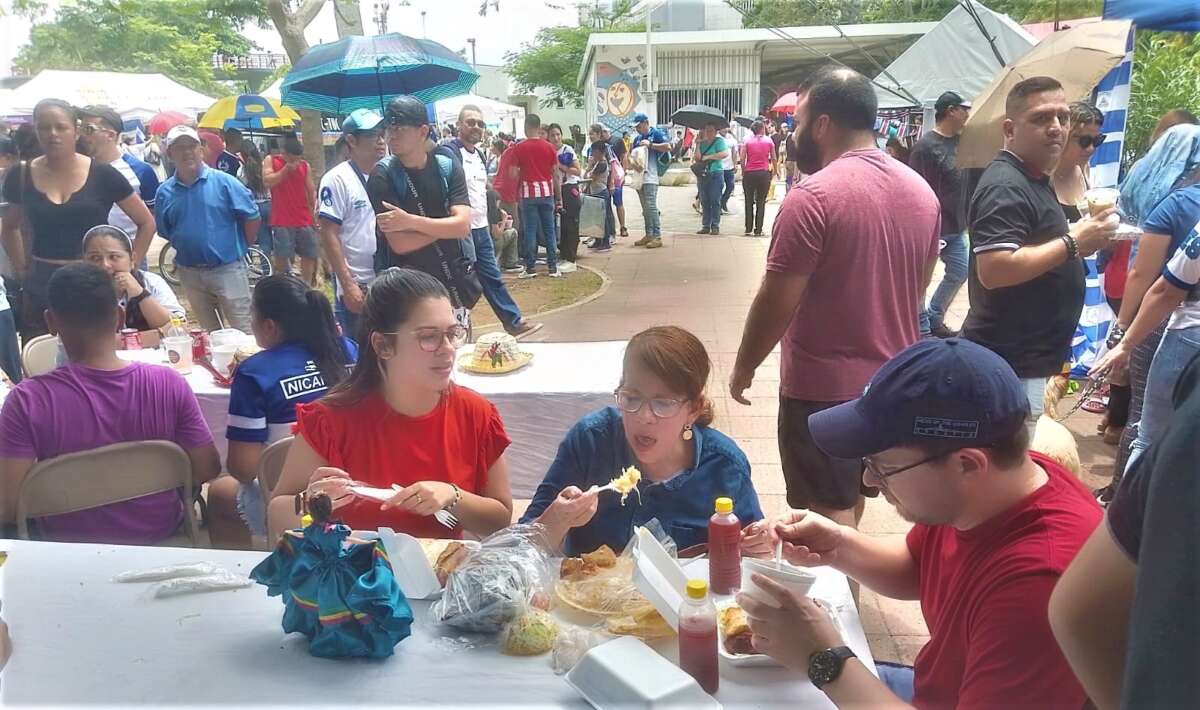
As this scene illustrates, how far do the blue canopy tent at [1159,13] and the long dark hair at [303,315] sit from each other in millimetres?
4732

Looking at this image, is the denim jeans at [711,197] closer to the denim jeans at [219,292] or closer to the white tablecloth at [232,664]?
the denim jeans at [219,292]

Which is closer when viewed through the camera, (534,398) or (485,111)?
(534,398)

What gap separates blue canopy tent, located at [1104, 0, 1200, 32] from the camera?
4.18m

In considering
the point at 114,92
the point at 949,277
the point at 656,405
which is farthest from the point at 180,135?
the point at 114,92

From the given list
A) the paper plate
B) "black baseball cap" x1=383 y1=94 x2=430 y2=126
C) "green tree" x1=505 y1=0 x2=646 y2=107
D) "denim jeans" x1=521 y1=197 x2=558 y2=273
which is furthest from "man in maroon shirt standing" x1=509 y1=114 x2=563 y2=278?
"green tree" x1=505 y1=0 x2=646 y2=107

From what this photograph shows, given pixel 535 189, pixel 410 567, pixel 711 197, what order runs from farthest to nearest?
pixel 711 197 < pixel 535 189 < pixel 410 567

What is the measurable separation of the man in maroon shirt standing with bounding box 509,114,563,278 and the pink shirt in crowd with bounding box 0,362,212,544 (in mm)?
6978

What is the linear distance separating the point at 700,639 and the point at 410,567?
0.71m

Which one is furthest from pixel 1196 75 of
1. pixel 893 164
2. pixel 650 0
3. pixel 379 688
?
pixel 650 0

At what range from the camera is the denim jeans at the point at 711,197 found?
41.0ft

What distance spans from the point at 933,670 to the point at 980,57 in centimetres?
1259

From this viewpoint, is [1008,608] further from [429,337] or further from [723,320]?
[723,320]

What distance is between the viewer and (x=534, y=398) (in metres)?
3.47

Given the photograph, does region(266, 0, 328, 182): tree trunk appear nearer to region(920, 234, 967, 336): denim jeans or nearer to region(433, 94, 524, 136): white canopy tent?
region(920, 234, 967, 336): denim jeans
